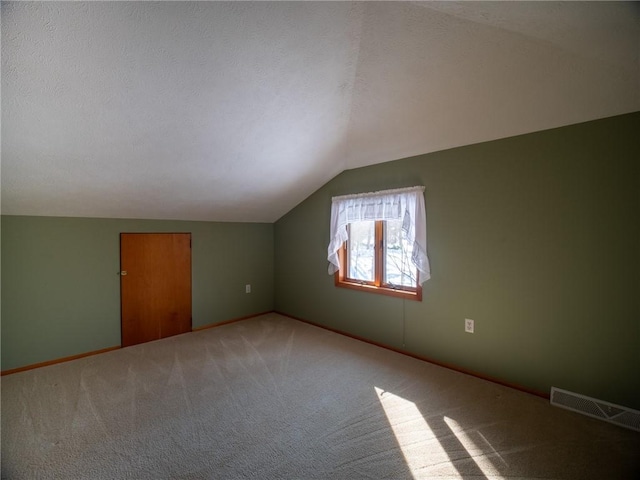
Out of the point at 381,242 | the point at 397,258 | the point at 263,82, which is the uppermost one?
the point at 263,82

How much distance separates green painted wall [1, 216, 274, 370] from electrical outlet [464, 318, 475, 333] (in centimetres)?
313

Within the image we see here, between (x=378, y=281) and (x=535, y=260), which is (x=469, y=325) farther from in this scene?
(x=378, y=281)

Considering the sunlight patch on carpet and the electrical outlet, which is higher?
the electrical outlet

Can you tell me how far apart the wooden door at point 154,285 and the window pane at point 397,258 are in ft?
8.20

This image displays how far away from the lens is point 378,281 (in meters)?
3.44

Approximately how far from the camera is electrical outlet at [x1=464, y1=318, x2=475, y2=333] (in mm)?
2707

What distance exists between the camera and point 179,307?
3.75 metres

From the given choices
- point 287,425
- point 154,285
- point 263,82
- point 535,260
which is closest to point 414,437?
point 287,425

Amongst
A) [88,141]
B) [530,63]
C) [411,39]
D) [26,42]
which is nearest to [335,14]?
[411,39]

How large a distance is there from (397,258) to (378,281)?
0.36m

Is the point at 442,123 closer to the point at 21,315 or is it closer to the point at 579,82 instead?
the point at 579,82

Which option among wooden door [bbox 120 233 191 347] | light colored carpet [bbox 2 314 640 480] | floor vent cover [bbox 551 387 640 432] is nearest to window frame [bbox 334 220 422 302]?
light colored carpet [bbox 2 314 640 480]

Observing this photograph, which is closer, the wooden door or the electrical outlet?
the electrical outlet

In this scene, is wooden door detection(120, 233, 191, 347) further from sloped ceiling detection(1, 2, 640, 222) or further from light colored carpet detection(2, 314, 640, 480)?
sloped ceiling detection(1, 2, 640, 222)
